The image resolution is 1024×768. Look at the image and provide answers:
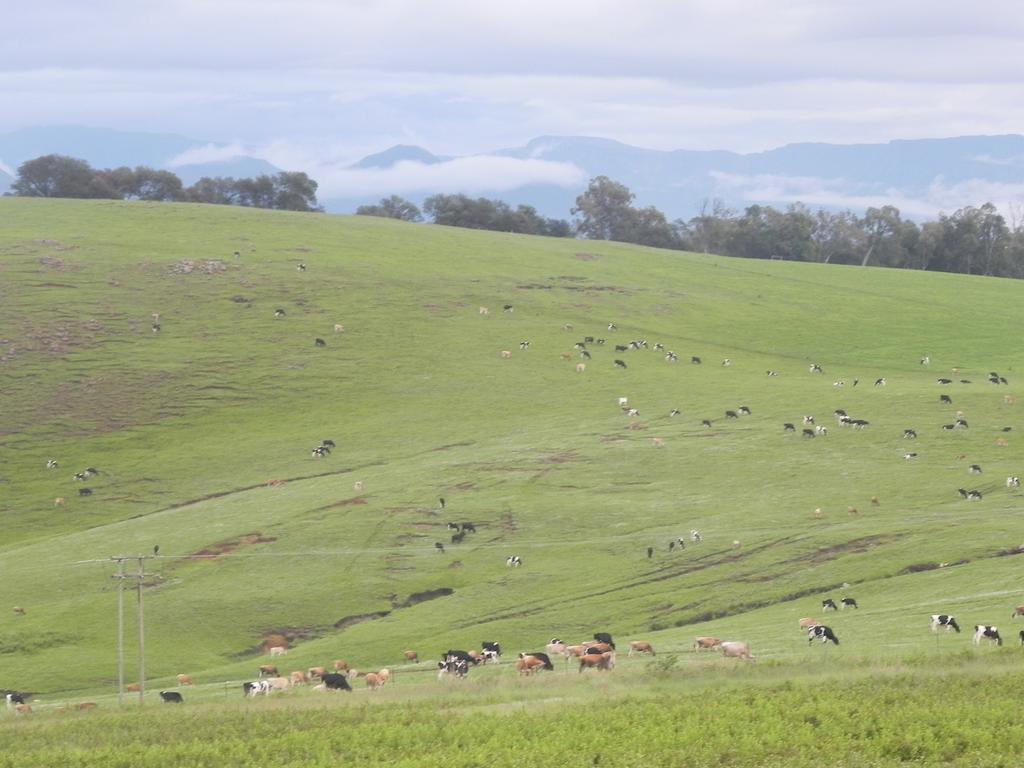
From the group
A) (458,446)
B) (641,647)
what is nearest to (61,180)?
(458,446)

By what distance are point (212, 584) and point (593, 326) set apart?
56.3m

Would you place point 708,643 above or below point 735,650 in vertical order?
below

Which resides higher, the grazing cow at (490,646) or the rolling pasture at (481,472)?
the rolling pasture at (481,472)

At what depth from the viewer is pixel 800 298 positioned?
12800 centimetres

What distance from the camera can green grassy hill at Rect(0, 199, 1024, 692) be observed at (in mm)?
51594

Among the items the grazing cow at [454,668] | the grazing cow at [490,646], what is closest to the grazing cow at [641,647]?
the grazing cow at [490,646]

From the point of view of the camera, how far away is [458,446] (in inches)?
3147

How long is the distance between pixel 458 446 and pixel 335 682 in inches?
1604

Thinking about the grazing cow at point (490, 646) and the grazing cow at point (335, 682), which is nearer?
the grazing cow at point (335, 682)

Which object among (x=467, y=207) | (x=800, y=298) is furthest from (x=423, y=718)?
(x=467, y=207)

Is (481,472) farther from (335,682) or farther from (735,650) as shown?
(735,650)

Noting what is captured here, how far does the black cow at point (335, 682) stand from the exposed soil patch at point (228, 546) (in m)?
20.9

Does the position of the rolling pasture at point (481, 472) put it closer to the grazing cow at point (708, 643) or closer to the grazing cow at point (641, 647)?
the grazing cow at point (708, 643)

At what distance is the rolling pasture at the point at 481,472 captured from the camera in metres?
42.1
